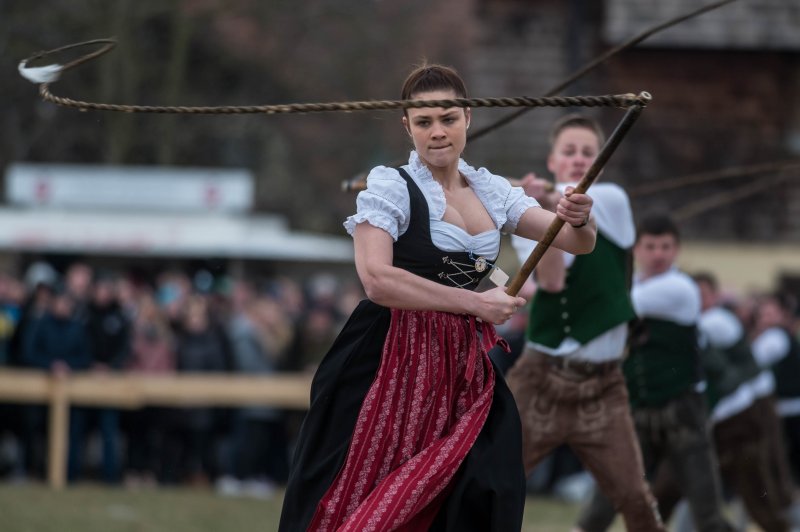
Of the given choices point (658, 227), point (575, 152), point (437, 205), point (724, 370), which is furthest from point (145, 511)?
point (437, 205)

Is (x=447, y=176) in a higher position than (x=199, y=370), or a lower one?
higher

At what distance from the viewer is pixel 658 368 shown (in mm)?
8281

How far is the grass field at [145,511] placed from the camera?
36.1 feet

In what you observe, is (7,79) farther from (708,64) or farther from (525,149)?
(708,64)

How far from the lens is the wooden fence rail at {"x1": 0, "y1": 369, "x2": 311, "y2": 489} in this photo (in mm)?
14578

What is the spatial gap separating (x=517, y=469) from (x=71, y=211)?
859 inches

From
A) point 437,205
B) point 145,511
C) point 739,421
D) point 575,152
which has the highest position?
point 575,152

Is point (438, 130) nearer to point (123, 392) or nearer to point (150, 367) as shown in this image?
point (123, 392)

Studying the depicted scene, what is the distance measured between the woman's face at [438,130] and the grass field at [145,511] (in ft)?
19.6

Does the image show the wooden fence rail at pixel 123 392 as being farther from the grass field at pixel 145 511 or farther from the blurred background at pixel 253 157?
the grass field at pixel 145 511

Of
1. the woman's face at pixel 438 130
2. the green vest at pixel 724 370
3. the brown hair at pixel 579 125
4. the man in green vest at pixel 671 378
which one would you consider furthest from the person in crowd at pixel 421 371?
the green vest at pixel 724 370

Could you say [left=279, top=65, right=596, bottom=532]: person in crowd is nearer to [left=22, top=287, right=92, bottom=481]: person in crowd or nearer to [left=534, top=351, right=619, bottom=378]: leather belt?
[left=534, top=351, right=619, bottom=378]: leather belt

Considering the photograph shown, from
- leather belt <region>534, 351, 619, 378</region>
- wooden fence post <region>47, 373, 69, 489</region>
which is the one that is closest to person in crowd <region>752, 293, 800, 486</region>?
wooden fence post <region>47, 373, 69, 489</region>

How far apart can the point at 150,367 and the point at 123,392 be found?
1.62 ft
